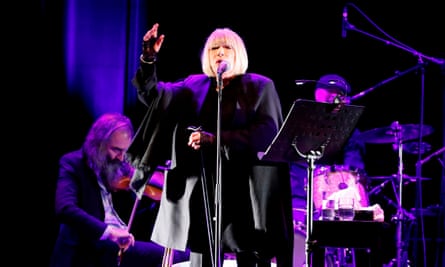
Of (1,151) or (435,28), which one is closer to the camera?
(1,151)

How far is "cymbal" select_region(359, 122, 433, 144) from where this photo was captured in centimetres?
591

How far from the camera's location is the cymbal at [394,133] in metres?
5.91

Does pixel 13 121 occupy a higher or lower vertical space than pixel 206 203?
higher

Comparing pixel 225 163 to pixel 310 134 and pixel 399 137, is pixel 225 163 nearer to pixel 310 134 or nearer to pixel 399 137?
pixel 310 134

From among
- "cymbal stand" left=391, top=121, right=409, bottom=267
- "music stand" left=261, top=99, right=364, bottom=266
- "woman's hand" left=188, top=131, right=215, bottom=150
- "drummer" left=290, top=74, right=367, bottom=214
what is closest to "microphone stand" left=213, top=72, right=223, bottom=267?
"woman's hand" left=188, top=131, right=215, bottom=150

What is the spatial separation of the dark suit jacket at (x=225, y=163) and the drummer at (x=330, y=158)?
31 centimetres

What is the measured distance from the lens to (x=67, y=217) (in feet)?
14.2

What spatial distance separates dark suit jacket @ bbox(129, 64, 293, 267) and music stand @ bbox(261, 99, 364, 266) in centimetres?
11

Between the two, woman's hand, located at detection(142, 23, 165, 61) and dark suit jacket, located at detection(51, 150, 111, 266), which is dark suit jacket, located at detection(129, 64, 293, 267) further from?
dark suit jacket, located at detection(51, 150, 111, 266)

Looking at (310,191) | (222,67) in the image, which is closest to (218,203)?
(310,191)

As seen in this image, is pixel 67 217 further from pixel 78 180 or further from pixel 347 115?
pixel 347 115

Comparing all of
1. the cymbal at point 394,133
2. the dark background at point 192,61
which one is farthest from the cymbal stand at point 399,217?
the dark background at point 192,61

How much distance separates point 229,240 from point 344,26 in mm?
3063

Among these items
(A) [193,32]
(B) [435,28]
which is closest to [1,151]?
(A) [193,32]
